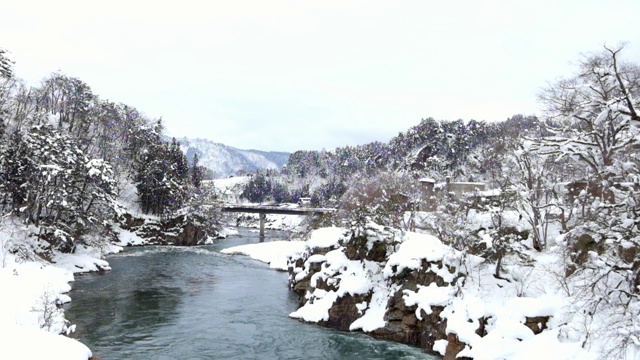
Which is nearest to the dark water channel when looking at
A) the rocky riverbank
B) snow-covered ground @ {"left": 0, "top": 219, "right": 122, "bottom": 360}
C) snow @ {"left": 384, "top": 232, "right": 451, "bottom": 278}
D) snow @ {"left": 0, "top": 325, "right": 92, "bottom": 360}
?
the rocky riverbank

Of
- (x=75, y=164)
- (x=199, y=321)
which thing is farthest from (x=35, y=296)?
(x=75, y=164)

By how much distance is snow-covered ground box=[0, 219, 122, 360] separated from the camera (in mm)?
11930

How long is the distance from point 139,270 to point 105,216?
1507cm

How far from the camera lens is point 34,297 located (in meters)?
21.8

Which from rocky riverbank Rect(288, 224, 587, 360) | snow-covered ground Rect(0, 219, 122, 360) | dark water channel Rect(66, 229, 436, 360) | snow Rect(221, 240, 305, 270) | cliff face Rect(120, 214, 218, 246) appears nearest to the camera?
snow-covered ground Rect(0, 219, 122, 360)

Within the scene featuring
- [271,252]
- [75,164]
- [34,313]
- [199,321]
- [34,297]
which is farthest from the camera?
[271,252]

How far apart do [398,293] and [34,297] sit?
18.8 m

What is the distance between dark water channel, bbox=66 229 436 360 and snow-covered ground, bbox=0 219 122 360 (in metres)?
1.54

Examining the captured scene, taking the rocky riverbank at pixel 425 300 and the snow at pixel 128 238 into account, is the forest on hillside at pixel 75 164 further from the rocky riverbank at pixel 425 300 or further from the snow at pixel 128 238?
the rocky riverbank at pixel 425 300

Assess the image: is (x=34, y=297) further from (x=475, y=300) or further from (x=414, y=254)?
(x=475, y=300)

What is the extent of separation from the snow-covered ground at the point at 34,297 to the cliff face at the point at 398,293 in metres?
12.8

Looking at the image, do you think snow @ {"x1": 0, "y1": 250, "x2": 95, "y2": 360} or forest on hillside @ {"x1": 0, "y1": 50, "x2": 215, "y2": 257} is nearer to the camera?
snow @ {"x1": 0, "y1": 250, "x2": 95, "y2": 360}

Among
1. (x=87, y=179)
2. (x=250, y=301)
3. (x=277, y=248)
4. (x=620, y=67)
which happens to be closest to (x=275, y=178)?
(x=277, y=248)

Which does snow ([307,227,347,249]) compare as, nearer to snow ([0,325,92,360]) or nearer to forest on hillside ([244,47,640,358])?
forest on hillside ([244,47,640,358])
